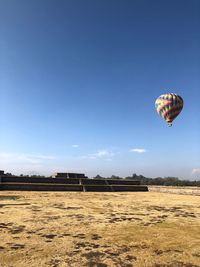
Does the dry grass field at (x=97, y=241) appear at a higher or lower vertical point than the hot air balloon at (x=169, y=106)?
lower

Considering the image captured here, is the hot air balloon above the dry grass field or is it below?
above

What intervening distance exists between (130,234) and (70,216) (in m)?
4.26

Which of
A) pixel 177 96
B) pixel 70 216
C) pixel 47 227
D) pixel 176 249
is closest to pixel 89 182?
pixel 177 96

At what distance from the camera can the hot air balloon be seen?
3225cm

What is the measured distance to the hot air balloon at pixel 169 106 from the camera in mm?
32250

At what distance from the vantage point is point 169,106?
3250cm

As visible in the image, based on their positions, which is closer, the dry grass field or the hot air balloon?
the dry grass field

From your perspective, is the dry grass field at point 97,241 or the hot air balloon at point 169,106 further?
the hot air balloon at point 169,106

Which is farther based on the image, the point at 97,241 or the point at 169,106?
the point at 169,106

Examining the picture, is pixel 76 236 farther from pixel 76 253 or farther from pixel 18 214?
pixel 18 214

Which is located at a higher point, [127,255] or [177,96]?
[177,96]

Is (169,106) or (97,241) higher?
(169,106)

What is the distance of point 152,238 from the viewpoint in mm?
9016

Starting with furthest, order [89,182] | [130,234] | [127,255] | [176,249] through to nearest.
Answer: [89,182] → [130,234] → [176,249] → [127,255]
